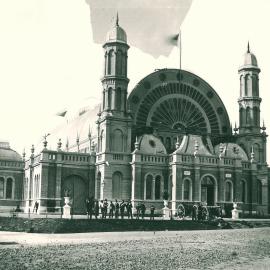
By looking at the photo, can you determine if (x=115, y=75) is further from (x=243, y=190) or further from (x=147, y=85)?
(x=243, y=190)

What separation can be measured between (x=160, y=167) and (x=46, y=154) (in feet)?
43.2

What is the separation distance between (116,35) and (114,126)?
11.0 meters

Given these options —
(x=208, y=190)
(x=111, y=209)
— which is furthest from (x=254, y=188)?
(x=111, y=209)

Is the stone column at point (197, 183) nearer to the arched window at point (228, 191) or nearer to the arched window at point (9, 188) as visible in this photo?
the arched window at point (228, 191)

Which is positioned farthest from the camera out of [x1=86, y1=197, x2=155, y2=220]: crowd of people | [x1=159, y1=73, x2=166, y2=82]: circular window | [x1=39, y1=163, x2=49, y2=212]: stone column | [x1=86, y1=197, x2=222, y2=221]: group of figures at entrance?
[x1=159, y1=73, x2=166, y2=82]: circular window

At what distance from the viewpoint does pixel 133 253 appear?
25.4 meters

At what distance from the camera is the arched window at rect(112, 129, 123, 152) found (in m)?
59.2

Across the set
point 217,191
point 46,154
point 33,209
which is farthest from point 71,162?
A: point 217,191

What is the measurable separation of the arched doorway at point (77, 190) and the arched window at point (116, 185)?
351 cm

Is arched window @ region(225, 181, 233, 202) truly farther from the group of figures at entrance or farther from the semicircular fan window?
the semicircular fan window

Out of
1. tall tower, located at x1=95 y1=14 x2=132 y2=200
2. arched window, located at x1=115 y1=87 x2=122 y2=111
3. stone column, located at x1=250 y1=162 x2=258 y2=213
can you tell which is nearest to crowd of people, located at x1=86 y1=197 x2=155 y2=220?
tall tower, located at x1=95 y1=14 x2=132 y2=200

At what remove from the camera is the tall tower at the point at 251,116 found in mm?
68562

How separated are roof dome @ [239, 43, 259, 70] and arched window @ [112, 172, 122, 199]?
24.4m

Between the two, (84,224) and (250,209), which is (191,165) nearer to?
(250,209)
